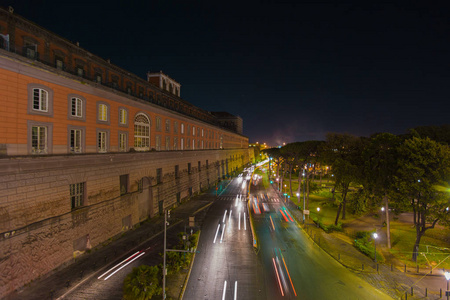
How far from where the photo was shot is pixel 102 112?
2425 centimetres

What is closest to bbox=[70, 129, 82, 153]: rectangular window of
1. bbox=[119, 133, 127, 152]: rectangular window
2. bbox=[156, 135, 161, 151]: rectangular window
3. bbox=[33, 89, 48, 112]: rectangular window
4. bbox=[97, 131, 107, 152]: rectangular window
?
bbox=[97, 131, 107, 152]: rectangular window

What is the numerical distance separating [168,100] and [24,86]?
29.8m

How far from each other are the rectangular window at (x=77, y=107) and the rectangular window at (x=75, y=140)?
1503mm

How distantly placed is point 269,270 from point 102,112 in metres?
23.0

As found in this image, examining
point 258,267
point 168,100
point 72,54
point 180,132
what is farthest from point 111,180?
point 168,100

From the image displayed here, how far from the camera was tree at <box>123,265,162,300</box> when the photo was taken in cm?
1395

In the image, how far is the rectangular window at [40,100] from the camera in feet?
56.6

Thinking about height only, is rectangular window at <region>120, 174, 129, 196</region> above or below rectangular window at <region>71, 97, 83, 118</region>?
below

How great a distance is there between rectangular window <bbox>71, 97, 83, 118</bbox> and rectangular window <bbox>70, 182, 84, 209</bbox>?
6473mm

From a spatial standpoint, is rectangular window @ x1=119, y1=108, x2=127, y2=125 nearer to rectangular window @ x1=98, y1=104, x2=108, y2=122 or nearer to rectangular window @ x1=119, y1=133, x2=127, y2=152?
rectangular window @ x1=119, y1=133, x2=127, y2=152

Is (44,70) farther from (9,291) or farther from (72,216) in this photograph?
(9,291)

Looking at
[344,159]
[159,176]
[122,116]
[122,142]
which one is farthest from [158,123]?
[344,159]

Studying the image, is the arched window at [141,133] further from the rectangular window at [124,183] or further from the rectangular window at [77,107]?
the rectangular window at [77,107]

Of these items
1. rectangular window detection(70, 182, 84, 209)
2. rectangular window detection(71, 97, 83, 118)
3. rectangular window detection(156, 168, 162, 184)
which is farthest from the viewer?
rectangular window detection(156, 168, 162, 184)
